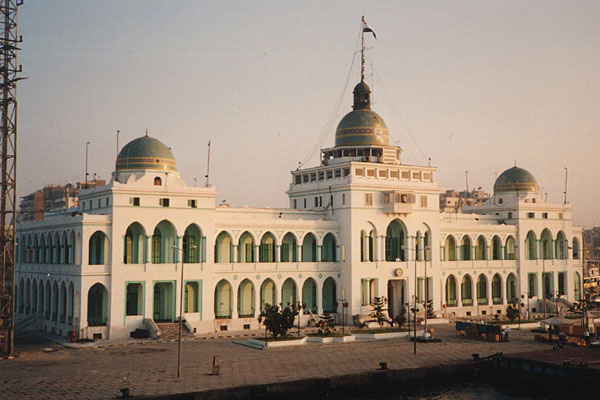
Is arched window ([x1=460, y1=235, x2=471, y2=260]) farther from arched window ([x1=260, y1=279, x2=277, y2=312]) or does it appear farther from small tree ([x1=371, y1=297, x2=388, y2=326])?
arched window ([x1=260, y1=279, x2=277, y2=312])

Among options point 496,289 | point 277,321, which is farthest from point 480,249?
point 277,321

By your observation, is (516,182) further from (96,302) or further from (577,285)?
(96,302)

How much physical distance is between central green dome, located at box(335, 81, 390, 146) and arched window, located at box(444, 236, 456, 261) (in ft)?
47.1

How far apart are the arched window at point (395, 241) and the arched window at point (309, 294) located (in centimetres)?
868

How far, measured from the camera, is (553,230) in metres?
87.8

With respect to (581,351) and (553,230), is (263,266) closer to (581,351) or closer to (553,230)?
(581,351)

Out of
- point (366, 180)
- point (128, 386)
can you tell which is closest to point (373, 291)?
point (366, 180)

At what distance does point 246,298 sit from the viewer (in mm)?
67188

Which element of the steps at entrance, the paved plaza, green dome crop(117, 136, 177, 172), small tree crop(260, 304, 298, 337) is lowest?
the paved plaza

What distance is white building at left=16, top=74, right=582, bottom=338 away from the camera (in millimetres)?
58688

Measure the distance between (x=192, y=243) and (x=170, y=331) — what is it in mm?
8746

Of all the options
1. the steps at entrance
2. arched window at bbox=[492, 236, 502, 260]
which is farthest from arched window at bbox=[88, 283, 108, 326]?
arched window at bbox=[492, 236, 502, 260]

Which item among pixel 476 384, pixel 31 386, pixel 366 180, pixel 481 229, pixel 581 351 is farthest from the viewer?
pixel 481 229

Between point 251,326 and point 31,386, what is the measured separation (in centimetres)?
2818
